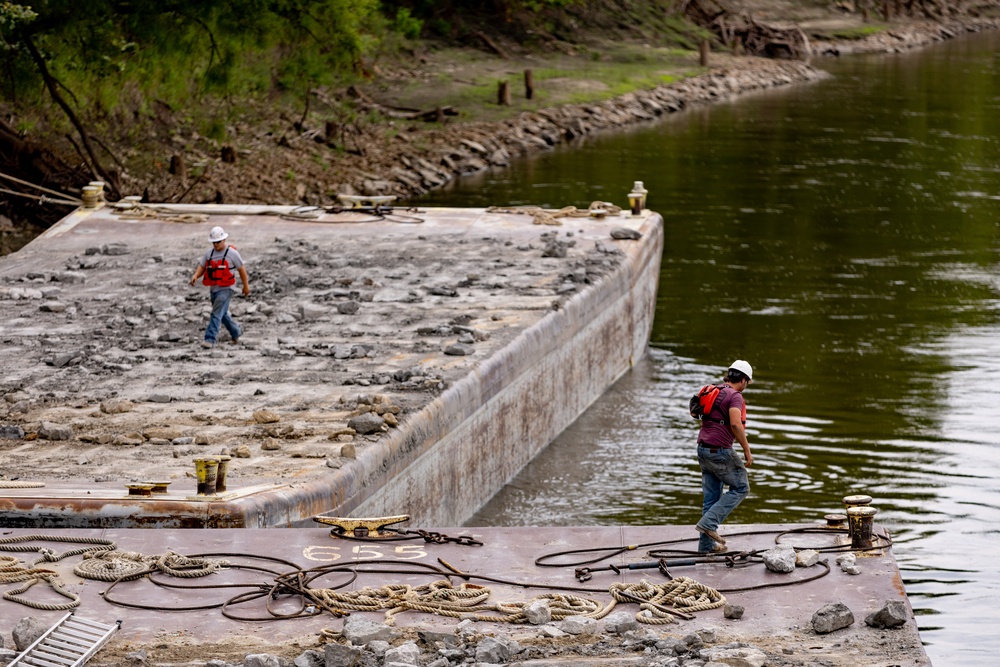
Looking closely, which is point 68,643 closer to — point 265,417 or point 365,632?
point 365,632

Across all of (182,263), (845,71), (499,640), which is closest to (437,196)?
(182,263)

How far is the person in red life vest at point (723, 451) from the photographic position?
9.94 metres

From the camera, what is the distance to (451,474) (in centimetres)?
1355

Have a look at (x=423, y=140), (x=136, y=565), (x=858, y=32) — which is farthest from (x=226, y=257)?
(x=858, y=32)

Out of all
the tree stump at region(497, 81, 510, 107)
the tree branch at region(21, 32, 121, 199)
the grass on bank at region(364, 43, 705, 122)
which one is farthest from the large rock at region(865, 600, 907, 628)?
the tree stump at region(497, 81, 510, 107)

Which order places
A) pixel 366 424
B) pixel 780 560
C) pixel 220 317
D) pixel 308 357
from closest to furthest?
pixel 780 560 < pixel 366 424 < pixel 308 357 < pixel 220 317

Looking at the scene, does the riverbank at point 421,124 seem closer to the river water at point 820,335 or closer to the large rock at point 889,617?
the river water at point 820,335

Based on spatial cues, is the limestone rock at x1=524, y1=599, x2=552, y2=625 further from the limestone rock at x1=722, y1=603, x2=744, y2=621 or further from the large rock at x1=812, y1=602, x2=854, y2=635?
the large rock at x1=812, y1=602, x2=854, y2=635

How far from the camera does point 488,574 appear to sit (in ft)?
31.6

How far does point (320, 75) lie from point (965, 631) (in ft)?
62.2

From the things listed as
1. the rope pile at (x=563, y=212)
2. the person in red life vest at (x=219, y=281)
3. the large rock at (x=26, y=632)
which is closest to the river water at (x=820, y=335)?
the rope pile at (x=563, y=212)

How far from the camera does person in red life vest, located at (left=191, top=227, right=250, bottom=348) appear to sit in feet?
49.9

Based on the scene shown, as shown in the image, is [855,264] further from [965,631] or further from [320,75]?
[965,631]

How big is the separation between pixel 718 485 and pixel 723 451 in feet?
0.90
